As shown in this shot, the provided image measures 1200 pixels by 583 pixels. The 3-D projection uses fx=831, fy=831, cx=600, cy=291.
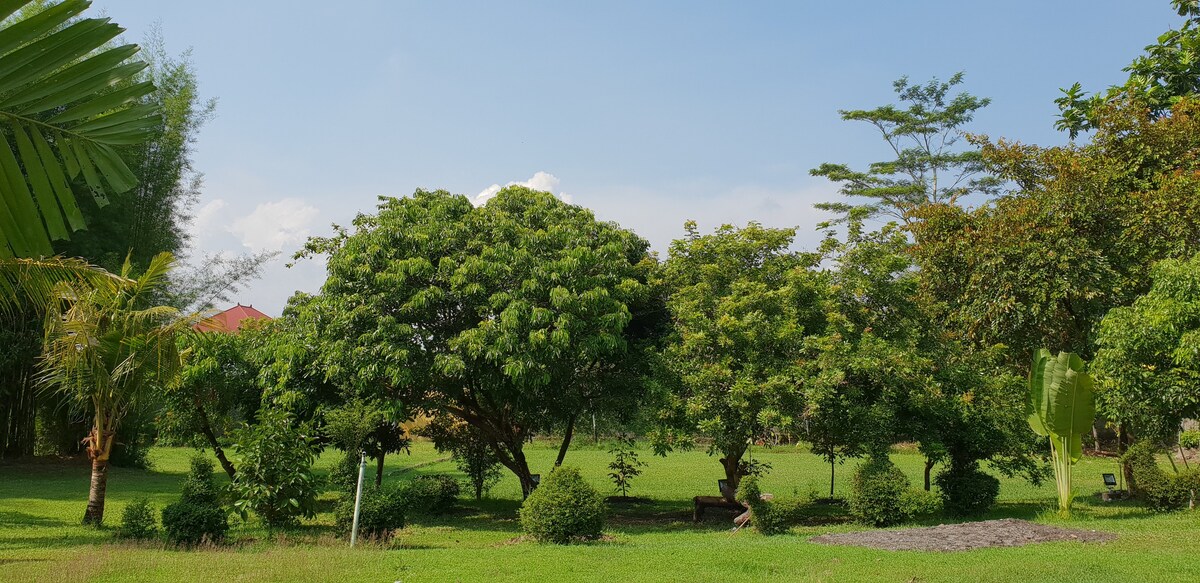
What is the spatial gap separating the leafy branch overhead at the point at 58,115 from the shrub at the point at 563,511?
9789 mm

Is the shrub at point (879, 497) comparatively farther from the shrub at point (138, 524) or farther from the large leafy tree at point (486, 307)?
the shrub at point (138, 524)

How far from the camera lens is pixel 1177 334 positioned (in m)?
12.2

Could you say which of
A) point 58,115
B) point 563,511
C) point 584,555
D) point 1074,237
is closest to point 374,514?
point 563,511

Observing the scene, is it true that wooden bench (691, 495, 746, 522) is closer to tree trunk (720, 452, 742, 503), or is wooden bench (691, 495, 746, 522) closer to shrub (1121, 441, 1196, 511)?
tree trunk (720, 452, 742, 503)

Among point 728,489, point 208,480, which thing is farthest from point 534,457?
point 208,480

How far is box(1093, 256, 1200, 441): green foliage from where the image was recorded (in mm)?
11938

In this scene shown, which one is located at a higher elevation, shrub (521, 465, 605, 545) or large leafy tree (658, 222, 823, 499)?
large leafy tree (658, 222, 823, 499)

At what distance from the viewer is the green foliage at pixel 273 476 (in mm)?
12325

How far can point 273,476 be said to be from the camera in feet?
41.0

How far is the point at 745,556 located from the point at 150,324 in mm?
9227

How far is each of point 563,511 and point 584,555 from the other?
1.49 metres

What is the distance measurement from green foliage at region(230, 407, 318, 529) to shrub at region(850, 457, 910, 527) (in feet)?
27.9

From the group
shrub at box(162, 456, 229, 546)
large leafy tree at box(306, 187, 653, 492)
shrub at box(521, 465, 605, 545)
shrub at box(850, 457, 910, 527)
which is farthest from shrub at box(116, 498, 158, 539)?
shrub at box(850, 457, 910, 527)

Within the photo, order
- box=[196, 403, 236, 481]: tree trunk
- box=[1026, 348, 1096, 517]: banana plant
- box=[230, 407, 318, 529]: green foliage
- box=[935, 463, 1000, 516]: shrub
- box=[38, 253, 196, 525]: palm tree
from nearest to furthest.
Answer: box=[38, 253, 196, 525]: palm tree → box=[230, 407, 318, 529]: green foliage → box=[1026, 348, 1096, 517]: banana plant → box=[935, 463, 1000, 516]: shrub → box=[196, 403, 236, 481]: tree trunk
